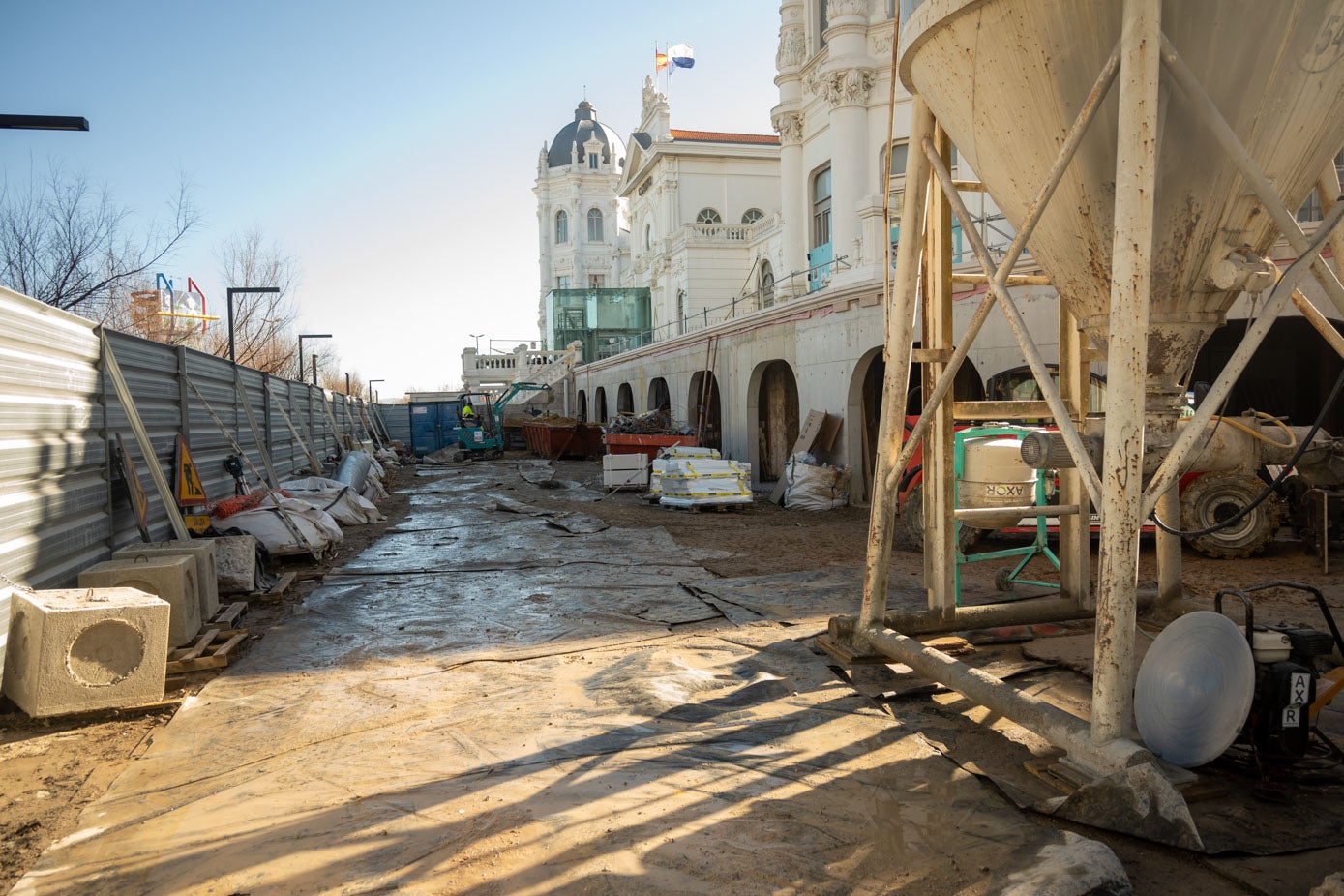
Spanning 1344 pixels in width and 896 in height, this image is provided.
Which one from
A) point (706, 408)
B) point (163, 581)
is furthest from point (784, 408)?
point (163, 581)

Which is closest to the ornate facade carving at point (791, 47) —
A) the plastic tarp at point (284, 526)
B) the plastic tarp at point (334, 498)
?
the plastic tarp at point (334, 498)

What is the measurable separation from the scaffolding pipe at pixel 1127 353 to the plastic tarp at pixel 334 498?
1145 cm

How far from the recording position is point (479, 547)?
11.7m

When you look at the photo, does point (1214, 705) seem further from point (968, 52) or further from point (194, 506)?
point (194, 506)

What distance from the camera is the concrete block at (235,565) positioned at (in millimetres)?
8156

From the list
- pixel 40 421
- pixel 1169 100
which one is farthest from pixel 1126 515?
pixel 40 421

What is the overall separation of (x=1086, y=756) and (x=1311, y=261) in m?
2.24

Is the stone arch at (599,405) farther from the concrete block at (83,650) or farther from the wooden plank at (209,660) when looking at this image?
the concrete block at (83,650)

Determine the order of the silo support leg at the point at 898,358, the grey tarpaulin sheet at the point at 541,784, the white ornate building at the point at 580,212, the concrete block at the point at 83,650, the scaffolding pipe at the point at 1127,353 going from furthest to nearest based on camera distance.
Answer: the white ornate building at the point at 580,212 < the silo support leg at the point at 898,358 < the concrete block at the point at 83,650 < the scaffolding pipe at the point at 1127,353 < the grey tarpaulin sheet at the point at 541,784

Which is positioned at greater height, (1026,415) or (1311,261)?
(1311,261)

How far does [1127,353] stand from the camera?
3.48m

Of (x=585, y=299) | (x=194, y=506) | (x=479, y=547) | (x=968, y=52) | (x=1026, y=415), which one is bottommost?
(x=479, y=547)

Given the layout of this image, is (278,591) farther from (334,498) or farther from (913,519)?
(913,519)

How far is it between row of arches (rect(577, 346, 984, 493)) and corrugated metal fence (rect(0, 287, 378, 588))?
31.6 ft
